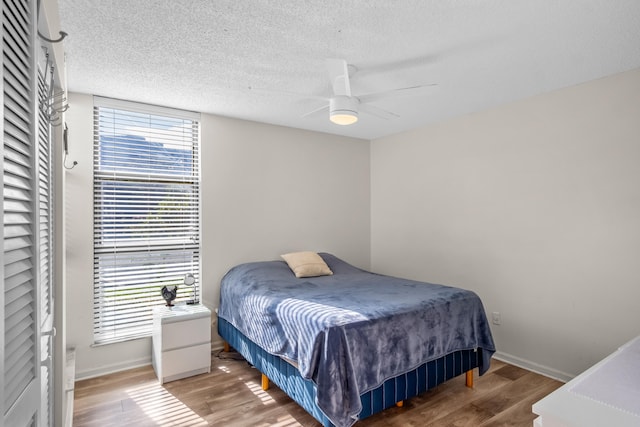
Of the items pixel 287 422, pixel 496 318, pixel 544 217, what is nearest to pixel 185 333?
pixel 287 422

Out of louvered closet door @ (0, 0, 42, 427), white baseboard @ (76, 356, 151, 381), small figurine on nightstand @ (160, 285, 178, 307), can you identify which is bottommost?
white baseboard @ (76, 356, 151, 381)

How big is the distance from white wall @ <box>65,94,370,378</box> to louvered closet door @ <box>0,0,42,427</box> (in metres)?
2.29

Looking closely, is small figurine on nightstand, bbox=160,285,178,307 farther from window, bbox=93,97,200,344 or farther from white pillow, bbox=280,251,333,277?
white pillow, bbox=280,251,333,277

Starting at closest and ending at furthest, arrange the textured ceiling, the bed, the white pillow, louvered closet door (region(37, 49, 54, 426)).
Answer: louvered closet door (region(37, 49, 54, 426))
the textured ceiling
the bed
the white pillow

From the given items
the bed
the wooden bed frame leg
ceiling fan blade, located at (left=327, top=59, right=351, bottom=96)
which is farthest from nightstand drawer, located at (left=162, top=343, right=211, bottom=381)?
ceiling fan blade, located at (left=327, top=59, right=351, bottom=96)

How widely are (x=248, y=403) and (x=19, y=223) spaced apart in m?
2.17

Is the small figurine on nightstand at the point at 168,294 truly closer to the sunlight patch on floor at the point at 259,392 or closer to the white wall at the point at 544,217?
the sunlight patch on floor at the point at 259,392

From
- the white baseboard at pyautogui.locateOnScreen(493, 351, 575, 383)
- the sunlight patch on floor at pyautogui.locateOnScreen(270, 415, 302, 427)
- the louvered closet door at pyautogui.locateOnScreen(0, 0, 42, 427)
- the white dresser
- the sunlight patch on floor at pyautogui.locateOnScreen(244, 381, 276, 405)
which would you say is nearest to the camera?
the louvered closet door at pyautogui.locateOnScreen(0, 0, 42, 427)

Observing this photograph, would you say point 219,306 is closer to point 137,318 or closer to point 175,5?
point 137,318

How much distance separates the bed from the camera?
2.05m

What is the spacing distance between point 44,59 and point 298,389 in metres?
2.18

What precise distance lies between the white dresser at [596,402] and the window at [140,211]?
3.12 meters

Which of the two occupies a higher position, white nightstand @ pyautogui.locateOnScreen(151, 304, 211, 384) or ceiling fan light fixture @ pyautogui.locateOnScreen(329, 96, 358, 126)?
ceiling fan light fixture @ pyautogui.locateOnScreen(329, 96, 358, 126)

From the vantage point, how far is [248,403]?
258 cm
